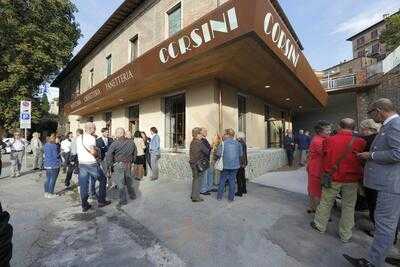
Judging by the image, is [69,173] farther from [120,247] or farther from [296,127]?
[296,127]

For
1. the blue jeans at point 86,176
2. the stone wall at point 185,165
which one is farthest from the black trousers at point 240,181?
the blue jeans at point 86,176

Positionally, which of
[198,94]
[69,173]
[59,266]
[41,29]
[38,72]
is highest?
[41,29]

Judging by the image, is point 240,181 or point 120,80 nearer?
point 240,181

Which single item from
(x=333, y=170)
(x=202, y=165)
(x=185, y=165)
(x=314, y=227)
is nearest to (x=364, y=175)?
(x=333, y=170)

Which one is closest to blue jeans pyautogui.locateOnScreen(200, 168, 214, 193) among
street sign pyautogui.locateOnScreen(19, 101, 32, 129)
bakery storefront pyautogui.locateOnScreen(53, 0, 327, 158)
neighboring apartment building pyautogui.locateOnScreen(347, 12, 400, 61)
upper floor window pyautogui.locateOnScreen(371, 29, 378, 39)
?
bakery storefront pyautogui.locateOnScreen(53, 0, 327, 158)

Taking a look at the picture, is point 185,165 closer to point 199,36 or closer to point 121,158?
point 121,158

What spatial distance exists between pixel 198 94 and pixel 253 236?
20.5ft

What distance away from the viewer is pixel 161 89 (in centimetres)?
1071

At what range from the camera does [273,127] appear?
15.3 metres

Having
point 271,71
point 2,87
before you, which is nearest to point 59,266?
point 271,71

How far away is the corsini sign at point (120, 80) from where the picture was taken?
377 inches

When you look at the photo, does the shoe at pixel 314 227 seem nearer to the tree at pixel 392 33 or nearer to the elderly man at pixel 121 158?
the elderly man at pixel 121 158

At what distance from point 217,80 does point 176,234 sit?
19.0 ft

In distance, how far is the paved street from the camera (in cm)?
354
